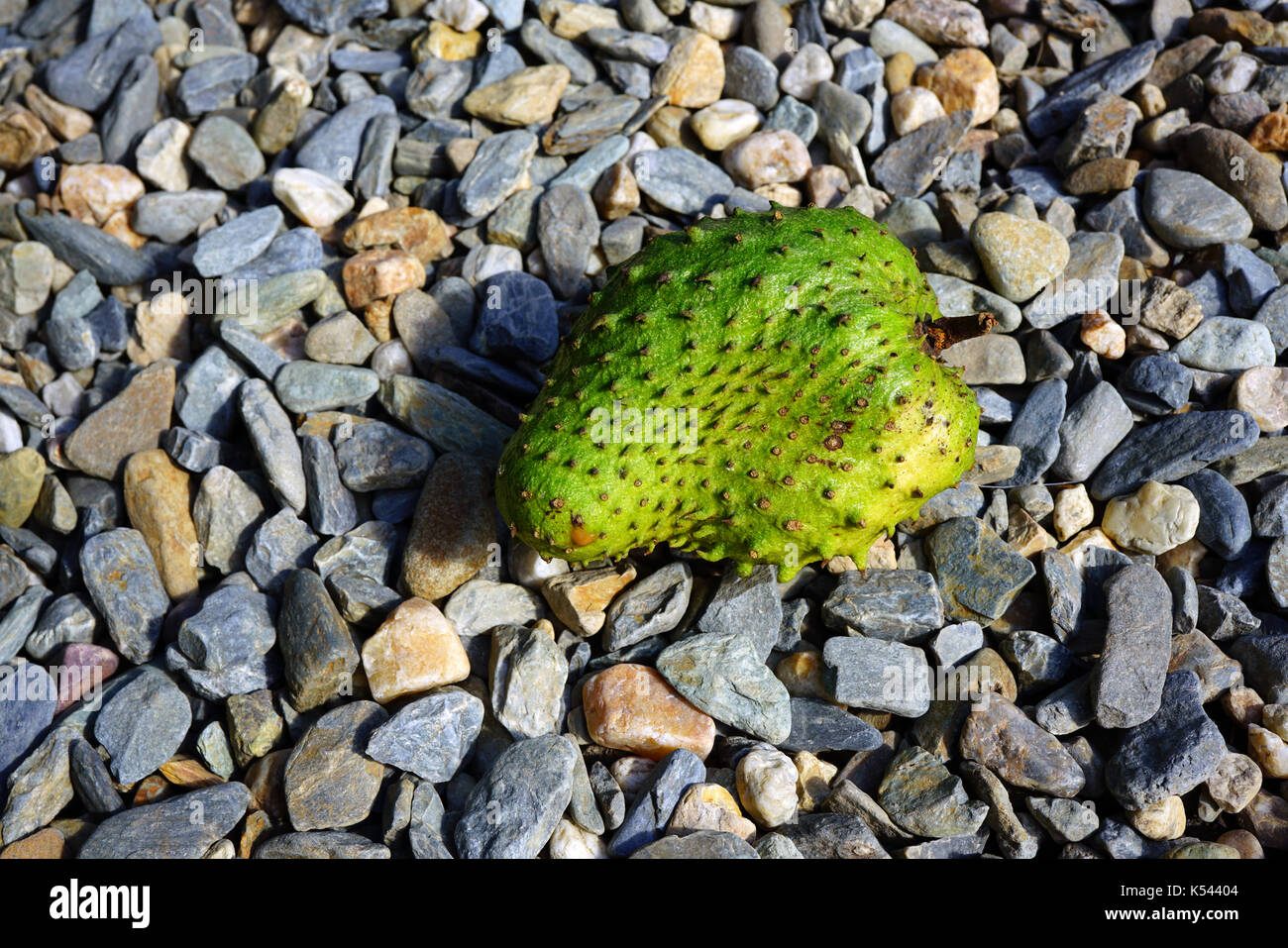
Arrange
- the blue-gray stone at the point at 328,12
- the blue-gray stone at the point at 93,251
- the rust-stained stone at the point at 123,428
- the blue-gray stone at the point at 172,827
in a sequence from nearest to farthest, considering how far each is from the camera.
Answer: the blue-gray stone at the point at 172,827 < the rust-stained stone at the point at 123,428 < the blue-gray stone at the point at 93,251 < the blue-gray stone at the point at 328,12

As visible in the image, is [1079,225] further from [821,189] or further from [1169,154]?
[821,189]

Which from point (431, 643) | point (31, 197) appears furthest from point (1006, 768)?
point (31, 197)

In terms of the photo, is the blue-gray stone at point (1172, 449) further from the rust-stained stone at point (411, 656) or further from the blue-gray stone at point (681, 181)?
the rust-stained stone at point (411, 656)

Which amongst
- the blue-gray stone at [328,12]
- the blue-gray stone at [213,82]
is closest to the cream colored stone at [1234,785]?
the blue-gray stone at [328,12]

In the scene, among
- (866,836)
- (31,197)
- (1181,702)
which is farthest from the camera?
(31,197)

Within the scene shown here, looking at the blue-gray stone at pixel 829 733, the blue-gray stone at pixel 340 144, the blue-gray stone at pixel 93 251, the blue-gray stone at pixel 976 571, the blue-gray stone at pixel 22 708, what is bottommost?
the blue-gray stone at pixel 22 708

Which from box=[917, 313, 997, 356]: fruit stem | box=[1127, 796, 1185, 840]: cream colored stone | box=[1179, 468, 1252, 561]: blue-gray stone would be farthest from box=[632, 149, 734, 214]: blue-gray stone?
box=[1127, 796, 1185, 840]: cream colored stone

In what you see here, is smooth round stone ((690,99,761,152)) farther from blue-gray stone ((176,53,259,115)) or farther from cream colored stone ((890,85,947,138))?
blue-gray stone ((176,53,259,115))
